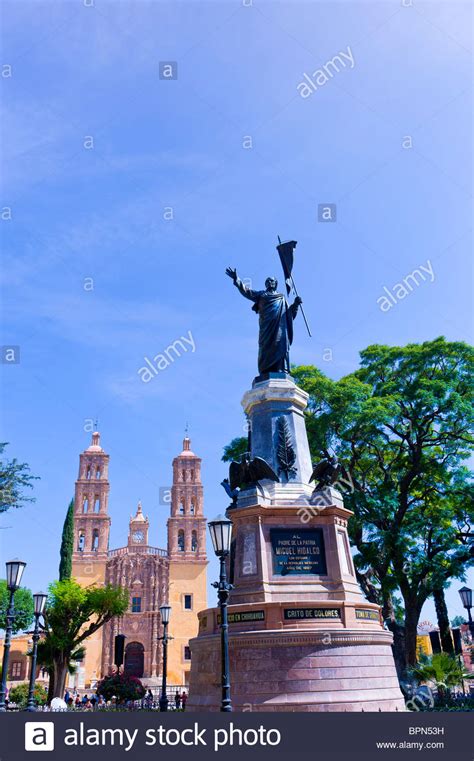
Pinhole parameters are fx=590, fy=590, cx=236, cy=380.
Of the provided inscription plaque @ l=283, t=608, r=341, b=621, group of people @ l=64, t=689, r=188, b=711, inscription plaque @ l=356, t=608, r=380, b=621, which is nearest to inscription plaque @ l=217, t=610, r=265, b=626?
inscription plaque @ l=283, t=608, r=341, b=621

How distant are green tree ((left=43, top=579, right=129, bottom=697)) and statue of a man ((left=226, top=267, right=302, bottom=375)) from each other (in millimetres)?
A: 20473

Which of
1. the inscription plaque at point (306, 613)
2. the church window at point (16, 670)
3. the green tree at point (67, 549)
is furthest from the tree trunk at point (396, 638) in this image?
the church window at point (16, 670)

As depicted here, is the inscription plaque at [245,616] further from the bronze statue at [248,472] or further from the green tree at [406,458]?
the green tree at [406,458]

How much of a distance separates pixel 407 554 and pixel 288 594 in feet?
46.3

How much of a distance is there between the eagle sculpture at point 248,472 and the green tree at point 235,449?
14087mm

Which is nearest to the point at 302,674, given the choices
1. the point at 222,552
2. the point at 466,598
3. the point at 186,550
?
the point at 222,552

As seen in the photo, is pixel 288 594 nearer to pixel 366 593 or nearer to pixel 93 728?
pixel 93 728

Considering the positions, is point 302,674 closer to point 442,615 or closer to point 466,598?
point 466,598

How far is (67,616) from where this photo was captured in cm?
3089

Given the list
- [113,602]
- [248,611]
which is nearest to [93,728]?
[248,611]

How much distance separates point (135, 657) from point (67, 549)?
1637cm

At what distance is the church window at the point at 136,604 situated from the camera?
61128 millimetres

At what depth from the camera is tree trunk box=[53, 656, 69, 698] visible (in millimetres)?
27516

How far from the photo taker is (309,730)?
7688 mm
